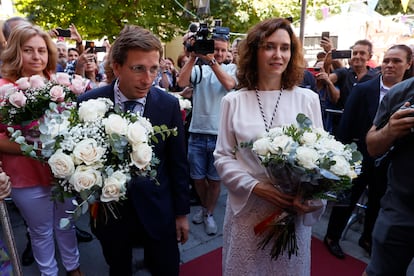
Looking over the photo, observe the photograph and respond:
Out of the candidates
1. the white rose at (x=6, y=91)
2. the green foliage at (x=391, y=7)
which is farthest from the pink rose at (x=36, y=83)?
the green foliage at (x=391, y=7)

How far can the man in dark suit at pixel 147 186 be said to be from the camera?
1.82 metres

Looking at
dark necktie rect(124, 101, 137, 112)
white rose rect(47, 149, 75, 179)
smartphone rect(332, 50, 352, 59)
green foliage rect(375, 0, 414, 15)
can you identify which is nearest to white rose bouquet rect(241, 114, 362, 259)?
dark necktie rect(124, 101, 137, 112)

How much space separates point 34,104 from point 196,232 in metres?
2.42

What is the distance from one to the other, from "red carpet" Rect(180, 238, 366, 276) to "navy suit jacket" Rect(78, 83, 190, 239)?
4.22ft

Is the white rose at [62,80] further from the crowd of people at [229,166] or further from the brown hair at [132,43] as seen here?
the brown hair at [132,43]

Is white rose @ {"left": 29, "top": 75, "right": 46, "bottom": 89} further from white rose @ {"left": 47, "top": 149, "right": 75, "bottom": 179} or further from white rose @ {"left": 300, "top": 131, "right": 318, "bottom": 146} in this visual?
white rose @ {"left": 300, "top": 131, "right": 318, "bottom": 146}

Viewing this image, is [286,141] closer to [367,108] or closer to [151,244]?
[151,244]

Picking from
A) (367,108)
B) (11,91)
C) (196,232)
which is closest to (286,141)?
(11,91)

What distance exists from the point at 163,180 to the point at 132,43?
832 mm

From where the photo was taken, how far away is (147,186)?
1.90 meters

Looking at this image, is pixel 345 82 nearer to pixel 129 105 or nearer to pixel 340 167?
pixel 340 167

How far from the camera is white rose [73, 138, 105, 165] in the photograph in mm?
1355

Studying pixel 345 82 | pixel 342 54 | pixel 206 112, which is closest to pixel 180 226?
pixel 206 112

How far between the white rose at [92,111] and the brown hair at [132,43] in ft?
1.34
